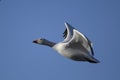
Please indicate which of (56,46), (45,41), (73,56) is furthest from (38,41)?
(73,56)

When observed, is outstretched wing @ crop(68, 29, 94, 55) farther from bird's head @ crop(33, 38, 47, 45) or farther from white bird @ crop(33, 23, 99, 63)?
bird's head @ crop(33, 38, 47, 45)

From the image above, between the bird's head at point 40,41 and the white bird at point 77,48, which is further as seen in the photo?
the bird's head at point 40,41

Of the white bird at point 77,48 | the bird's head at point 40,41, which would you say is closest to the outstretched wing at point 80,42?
the white bird at point 77,48

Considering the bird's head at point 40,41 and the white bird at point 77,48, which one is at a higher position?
the bird's head at point 40,41

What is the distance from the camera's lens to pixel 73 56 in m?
1.08

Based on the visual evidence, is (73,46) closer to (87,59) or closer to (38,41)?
(87,59)

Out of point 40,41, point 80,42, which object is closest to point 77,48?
point 80,42

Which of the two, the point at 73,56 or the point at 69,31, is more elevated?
the point at 69,31

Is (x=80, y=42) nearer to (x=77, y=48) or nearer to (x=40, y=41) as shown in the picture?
(x=77, y=48)

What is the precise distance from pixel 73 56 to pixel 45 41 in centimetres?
22

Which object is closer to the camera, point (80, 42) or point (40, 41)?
point (80, 42)

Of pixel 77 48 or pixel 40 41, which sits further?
pixel 40 41

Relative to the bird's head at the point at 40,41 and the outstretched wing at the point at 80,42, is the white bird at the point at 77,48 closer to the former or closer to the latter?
the outstretched wing at the point at 80,42

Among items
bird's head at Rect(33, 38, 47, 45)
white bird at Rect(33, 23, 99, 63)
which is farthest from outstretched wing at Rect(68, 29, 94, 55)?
bird's head at Rect(33, 38, 47, 45)
